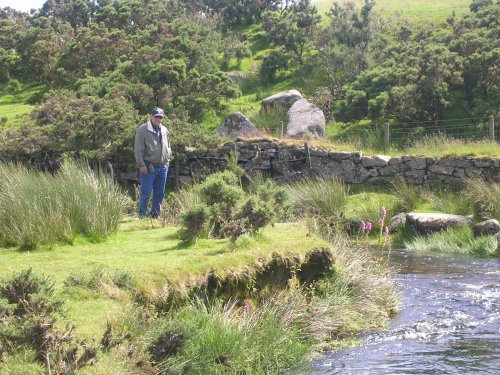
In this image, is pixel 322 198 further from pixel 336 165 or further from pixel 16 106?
pixel 16 106

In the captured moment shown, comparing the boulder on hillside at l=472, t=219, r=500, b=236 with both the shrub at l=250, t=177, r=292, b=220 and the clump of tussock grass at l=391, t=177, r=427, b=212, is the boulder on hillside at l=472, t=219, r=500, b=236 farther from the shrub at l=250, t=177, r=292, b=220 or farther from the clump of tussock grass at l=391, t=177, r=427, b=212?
the shrub at l=250, t=177, r=292, b=220

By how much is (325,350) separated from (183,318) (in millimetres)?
2104

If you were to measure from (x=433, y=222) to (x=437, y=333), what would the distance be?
868 cm

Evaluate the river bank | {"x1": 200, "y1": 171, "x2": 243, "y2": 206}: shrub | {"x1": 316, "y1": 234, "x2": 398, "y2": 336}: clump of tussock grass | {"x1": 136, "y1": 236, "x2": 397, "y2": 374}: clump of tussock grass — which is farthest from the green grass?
{"x1": 136, "y1": 236, "x2": 397, "y2": 374}: clump of tussock grass

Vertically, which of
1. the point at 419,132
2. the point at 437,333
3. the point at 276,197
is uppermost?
the point at 276,197

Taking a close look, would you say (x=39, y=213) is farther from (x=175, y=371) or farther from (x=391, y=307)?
(x=391, y=307)

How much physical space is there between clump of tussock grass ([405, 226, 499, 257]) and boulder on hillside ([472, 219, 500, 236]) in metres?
0.15

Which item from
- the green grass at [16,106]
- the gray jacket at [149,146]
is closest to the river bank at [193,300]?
the gray jacket at [149,146]

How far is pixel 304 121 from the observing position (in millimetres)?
25812

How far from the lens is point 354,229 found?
60.8 feet

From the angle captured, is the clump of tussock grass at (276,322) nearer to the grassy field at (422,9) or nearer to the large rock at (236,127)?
the large rock at (236,127)

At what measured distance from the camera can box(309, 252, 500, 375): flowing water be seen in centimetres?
756

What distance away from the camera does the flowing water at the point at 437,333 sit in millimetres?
7562

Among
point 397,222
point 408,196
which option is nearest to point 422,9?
point 408,196
